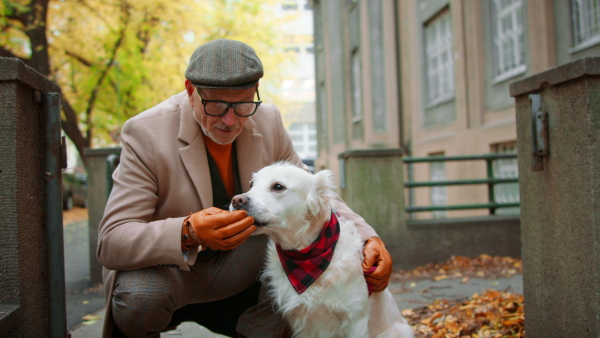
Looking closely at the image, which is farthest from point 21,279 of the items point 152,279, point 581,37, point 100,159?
point 581,37

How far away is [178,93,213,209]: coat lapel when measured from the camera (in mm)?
2645

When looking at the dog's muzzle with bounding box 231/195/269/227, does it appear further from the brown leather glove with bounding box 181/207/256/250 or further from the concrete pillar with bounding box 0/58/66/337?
the concrete pillar with bounding box 0/58/66/337

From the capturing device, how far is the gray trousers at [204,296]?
2459 millimetres

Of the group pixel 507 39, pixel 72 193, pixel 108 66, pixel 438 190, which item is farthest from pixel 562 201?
pixel 72 193

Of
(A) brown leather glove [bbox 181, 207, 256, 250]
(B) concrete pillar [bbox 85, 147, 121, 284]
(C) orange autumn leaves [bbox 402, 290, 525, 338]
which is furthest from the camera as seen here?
(B) concrete pillar [bbox 85, 147, 121, 284]

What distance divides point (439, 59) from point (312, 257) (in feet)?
31.9

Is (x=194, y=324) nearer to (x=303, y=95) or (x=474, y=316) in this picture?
(x=474, y=316)

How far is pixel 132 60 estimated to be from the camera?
15.2 m

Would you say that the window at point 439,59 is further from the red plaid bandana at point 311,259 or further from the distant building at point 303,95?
the distant building at point 303,95

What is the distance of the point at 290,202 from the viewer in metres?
2.52

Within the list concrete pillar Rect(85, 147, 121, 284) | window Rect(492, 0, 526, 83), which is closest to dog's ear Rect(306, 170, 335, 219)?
concrete pillar Rect(85, 147, 121, 284)

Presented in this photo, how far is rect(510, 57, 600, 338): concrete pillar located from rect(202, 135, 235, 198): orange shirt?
1.82 metres

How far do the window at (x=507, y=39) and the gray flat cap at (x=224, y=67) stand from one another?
6.75 metres

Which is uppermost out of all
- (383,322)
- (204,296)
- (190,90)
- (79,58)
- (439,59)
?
(79,58)
